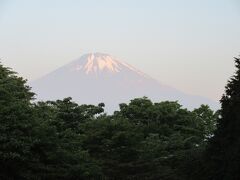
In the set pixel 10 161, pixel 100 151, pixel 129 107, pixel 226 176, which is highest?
pixel 129 107

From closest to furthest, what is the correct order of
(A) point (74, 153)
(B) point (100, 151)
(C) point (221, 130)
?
1. (C) point (221, 130)
2. (A) point (74, 153)
3. (B) point (100, 151)

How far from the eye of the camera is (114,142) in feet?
82.0

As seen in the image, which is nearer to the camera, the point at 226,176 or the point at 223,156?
the point at 226,176

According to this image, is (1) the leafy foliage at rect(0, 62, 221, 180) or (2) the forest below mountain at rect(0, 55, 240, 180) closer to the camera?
(2) the forest below mountain at rect(0, 55, 240, 180)

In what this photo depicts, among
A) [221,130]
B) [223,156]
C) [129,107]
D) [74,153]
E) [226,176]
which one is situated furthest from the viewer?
[129,107]

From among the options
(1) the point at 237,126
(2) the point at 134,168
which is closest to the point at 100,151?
(2) the point at 134,168

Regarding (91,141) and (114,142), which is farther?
(91,141)

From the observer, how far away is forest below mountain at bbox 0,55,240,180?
16.1 m

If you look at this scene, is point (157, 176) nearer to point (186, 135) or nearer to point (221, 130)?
point (221, 130)

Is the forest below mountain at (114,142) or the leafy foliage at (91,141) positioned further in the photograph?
the leafy foliage at (91,141)

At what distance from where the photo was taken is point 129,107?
32938mm

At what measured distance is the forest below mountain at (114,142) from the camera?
634 inches

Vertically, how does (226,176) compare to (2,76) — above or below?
below

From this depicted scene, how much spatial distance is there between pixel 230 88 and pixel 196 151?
5.17 metres
